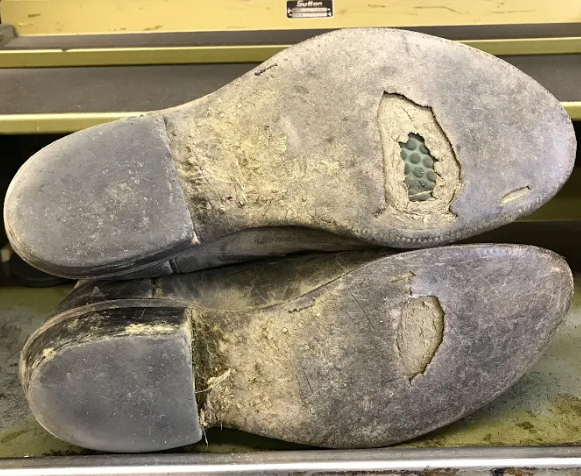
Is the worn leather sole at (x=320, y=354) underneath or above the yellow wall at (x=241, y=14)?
underneath

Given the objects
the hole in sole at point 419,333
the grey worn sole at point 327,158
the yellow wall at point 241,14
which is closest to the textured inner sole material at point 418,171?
the grey worn sole at point 327,158

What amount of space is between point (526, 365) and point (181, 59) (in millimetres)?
779

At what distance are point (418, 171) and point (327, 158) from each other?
0.11 m

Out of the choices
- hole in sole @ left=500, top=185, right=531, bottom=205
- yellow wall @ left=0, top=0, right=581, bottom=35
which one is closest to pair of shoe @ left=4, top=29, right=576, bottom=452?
hole in sole @ left=500, top=185, right=531, bottom=205

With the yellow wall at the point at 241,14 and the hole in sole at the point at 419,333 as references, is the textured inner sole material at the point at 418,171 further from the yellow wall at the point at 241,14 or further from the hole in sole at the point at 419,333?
the yellow wall at the point at 241,14

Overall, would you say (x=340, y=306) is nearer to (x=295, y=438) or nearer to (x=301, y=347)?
(x=301, y=347)

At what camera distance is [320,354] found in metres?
0.71

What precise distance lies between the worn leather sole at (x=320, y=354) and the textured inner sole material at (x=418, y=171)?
0.07m

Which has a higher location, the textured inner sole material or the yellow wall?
the yellow wall

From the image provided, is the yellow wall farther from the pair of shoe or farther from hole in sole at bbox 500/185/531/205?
hole in sole at bbox 500/185/531/205

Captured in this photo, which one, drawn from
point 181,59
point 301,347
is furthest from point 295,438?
point 181,59

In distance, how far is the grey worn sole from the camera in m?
0.68

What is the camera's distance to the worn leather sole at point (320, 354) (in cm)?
69

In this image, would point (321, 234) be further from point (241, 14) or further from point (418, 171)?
point (241, 14)
